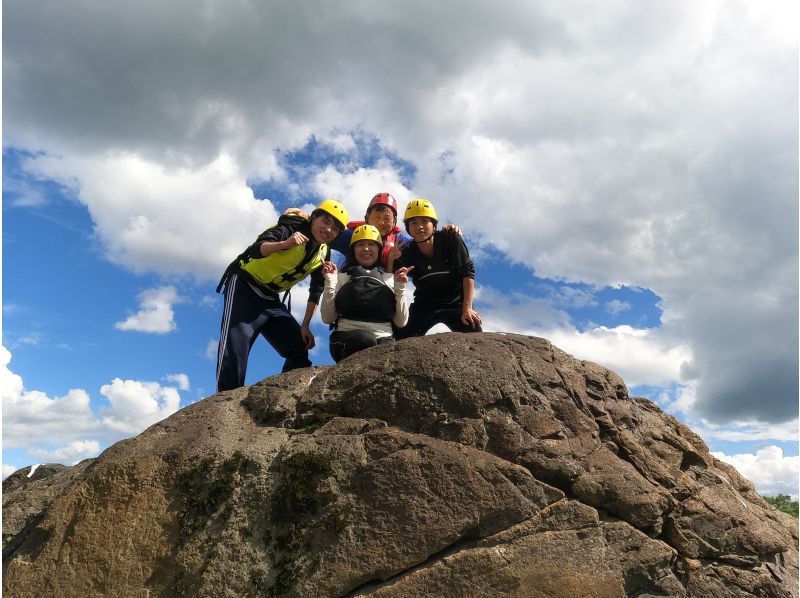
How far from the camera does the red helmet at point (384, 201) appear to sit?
411 inches

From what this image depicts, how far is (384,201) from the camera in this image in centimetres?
1044

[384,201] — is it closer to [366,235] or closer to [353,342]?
[366,235]

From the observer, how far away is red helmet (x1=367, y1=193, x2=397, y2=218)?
10.4 m

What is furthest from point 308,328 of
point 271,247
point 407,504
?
point 407,504

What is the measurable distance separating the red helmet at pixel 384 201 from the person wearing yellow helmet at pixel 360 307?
5.80 ft

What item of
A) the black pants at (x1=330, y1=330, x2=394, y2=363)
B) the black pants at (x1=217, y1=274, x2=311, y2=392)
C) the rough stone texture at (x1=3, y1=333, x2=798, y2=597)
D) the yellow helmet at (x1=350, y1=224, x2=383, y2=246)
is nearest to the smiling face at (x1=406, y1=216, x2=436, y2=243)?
the yellow helmet at (x1=350, y1=224, x2=383, y2=246)

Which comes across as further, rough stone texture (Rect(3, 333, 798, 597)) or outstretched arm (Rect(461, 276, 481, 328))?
outstretched arm (Rect(461, 276, 481, 328))

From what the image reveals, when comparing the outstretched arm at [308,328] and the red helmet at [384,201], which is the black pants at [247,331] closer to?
the outstretched arm at [308,328]

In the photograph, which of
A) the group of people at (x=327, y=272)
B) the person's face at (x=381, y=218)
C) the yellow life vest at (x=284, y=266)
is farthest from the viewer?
the person's face at (x=381, y=218)

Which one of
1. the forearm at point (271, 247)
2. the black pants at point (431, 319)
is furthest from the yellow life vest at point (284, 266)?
the black pants at point (431, 319)

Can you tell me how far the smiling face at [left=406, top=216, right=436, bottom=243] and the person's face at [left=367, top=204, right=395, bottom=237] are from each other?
0.54 metres

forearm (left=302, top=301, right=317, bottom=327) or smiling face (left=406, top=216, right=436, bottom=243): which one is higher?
smiling face (left=406, top=216, right=436, bottom=243)

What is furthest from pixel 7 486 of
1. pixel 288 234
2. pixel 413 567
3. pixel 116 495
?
pixel 413 567

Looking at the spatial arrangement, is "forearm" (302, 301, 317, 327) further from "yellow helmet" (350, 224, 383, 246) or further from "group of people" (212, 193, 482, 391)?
"yellow helmet" (350, 224, 383, 246)
